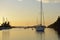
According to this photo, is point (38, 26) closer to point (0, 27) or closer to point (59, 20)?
point (59, 20)

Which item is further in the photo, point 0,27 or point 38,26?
point 0,27

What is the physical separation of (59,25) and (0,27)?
17848 millimetres

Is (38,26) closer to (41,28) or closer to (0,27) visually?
(41,28)

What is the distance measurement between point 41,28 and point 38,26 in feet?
2.59

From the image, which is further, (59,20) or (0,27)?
(0,27)

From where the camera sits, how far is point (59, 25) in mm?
58562

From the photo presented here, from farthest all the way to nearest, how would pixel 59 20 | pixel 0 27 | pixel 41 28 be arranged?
1. pixel 0 27
2. pixel 59 20
3. pixel 41 28

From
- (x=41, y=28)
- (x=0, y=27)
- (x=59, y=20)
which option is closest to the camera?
(x=41, y=28)

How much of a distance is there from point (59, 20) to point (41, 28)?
9594 mm

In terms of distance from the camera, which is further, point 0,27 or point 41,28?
point 0,27

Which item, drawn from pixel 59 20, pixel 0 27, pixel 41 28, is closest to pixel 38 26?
pixel 41 28

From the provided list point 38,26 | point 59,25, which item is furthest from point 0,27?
point 38,26

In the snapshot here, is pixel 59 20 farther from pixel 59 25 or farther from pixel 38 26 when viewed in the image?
pixel 38 26

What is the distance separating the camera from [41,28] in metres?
47.9
